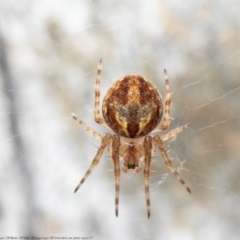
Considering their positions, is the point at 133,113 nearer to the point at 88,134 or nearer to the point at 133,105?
the point at 133,105

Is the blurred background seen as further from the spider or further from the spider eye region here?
the spider eye region

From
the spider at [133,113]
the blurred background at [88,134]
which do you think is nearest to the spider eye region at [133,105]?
the spider at [133,113]

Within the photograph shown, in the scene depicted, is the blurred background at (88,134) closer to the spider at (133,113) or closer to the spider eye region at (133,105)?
the spider at (133,113)

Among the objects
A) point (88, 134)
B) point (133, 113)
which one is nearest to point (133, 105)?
point (133, 113)

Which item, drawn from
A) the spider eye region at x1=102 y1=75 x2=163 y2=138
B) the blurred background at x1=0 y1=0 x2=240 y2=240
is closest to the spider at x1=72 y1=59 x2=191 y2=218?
the spider eye region at x1=102 y1=75 x2=163 y2=138

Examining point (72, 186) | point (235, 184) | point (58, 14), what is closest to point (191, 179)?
point (235, 184)

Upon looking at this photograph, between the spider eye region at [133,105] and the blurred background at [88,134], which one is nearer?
the spider eye region at [133,105]
